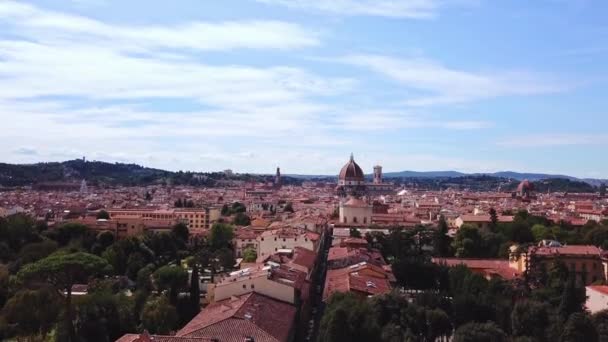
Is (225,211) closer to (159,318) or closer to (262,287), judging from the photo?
(262,287)

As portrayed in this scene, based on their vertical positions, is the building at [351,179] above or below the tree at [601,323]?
above

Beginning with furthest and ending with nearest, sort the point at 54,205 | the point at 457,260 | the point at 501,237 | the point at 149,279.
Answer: the point at 54,205
the point at 501,237
the point at 457,260
the point at 149,279

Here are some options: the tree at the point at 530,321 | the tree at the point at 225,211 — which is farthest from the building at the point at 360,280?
the tree at the point at 225,211

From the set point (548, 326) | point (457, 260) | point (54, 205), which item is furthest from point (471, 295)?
point (54, 205)

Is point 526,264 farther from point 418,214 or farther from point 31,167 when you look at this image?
point 31,167

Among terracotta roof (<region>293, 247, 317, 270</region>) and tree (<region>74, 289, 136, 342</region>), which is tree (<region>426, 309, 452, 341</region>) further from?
terracotta roof (<region>293, 247, 317, 270</region>)

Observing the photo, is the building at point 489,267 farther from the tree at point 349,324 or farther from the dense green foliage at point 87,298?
the tree at point 349,324
